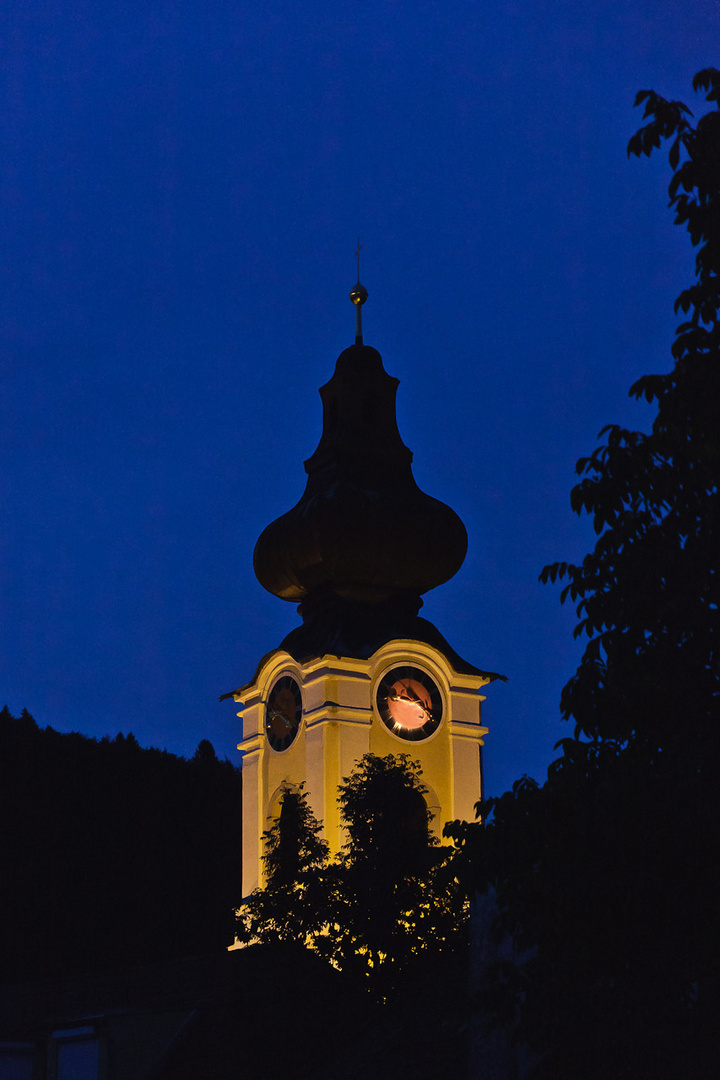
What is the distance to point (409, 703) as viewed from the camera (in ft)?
135

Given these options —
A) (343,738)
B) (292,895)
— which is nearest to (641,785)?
Result: (292,895)

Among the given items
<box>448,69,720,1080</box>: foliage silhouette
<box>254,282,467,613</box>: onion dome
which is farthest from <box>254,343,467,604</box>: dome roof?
<box>448,69,720,1080</box>: foliage silhouette

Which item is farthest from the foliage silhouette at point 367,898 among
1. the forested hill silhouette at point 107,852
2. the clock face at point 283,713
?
the forested hill silhouette at point 107,852

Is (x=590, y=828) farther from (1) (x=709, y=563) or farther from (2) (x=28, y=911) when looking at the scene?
(2) (x=28, y=911)

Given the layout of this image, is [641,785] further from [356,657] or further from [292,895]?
[356,657]

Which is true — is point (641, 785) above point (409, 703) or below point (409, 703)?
below

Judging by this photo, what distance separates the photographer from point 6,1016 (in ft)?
99.2

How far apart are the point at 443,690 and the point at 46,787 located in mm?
9466

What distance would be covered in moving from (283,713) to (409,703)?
9.17 ft

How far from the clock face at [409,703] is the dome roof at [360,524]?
2.01 metres

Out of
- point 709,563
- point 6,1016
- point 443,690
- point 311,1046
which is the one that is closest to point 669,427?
point 709,563

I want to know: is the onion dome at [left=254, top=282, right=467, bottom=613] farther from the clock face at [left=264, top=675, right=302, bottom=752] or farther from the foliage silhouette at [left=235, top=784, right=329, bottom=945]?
the foliage silhouette at [left=235, top=784, right=329, bottom=945]

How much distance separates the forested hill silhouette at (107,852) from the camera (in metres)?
41.8

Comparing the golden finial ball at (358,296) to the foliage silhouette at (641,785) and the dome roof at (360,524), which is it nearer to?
the dome roof at (360,524)
